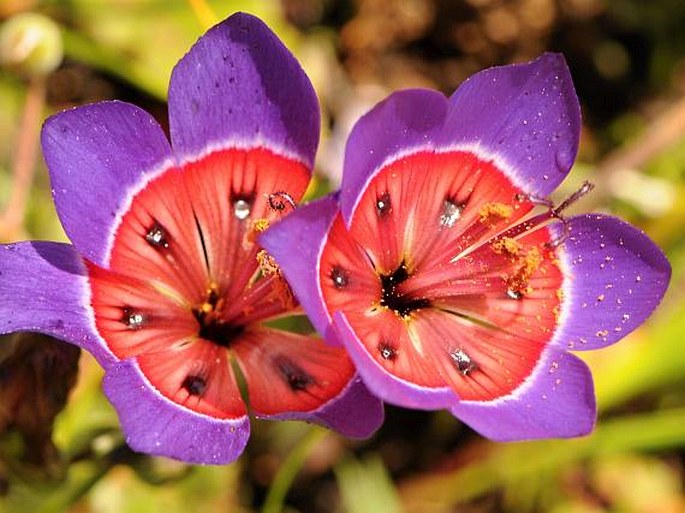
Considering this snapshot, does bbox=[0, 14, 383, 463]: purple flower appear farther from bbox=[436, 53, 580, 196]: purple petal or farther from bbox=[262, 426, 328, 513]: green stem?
bbox=[262, 426, 328, 513]: green stem

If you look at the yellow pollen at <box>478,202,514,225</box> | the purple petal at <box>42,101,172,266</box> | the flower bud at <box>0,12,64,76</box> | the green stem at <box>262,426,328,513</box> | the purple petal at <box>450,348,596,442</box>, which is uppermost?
the purple petal at <box>42,101,172,266</box>

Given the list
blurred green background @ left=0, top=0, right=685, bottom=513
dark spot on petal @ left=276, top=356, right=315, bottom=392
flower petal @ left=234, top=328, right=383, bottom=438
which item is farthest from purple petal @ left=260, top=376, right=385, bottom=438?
blurred green background @ left=0, top=0, right=685, bottom=513

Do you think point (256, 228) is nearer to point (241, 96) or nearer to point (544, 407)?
point (241, 96)

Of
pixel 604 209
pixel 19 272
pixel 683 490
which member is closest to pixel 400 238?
pixel 19 272

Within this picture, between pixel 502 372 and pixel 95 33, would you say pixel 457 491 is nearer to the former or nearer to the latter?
pixel 502 372

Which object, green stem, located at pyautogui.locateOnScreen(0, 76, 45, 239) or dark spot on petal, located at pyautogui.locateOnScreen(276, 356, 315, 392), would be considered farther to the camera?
green stem, located at pyautogui.locateOnScreen(0, 76, 45, 239)

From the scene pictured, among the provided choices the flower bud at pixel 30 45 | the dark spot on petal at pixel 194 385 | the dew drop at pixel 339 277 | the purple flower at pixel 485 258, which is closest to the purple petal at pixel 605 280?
the purple flower at pixel 485 258
